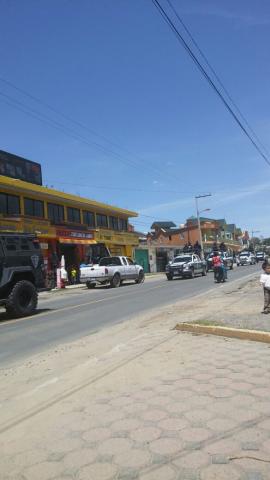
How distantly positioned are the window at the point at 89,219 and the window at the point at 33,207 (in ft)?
24.3

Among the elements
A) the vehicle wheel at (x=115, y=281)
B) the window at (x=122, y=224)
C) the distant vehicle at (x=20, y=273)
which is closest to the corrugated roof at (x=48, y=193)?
the window at (x=122, y=224)

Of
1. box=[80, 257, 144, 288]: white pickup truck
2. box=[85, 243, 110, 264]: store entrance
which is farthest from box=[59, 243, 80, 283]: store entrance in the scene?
box=[80, 257, 144, 288]: white pickup truck

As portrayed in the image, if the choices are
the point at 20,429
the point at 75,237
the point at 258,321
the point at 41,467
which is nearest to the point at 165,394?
the point at 20,429

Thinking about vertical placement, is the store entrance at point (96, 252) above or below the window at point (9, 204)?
below

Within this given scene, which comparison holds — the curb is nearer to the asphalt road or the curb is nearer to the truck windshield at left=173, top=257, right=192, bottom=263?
the asphalt road

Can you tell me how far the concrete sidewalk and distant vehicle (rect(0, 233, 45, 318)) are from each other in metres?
7.51

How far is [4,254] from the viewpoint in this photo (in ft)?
48.8

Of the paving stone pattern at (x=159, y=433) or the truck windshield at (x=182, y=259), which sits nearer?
the paving stone pattern at (x=159, y=433)

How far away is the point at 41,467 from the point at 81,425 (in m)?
0.85

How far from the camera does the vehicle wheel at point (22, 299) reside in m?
14.8

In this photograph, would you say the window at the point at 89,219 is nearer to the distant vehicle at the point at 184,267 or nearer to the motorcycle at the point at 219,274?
the distant vehicle at the point at 184,267

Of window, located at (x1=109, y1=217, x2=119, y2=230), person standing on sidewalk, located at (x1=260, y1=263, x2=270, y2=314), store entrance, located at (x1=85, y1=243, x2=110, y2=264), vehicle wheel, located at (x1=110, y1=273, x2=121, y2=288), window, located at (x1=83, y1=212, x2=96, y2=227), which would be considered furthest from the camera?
window, located at (x1=109, y1=217, x2=119, y2=230)

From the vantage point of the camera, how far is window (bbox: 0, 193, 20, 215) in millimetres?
30938

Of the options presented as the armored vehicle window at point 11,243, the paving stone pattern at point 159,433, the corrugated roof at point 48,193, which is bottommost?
the paving stone pattern at point 159,433
